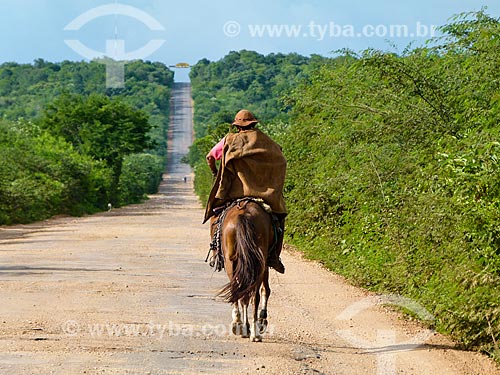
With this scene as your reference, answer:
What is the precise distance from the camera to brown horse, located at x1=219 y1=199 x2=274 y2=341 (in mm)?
9500

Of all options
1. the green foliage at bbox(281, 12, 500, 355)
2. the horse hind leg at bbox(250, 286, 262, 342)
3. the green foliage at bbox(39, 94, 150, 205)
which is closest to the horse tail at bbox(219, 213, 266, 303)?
the horse hind leg at bbox(250, 286, 262, 342)

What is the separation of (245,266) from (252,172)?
1220mm

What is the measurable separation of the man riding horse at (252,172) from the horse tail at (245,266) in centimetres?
60

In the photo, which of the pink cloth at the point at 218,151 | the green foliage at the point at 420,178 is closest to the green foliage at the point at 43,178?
the green foliage at the point at 420,178

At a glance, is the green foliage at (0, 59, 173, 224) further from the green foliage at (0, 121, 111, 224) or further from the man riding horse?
the man riding horse

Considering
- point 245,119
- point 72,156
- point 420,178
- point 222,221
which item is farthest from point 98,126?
point 222,221

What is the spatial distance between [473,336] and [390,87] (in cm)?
580

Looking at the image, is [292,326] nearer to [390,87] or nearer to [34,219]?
[390,87]

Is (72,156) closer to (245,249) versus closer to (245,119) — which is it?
(245,119)

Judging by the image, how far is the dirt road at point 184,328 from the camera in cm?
832

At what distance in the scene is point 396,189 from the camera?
14.3 meters

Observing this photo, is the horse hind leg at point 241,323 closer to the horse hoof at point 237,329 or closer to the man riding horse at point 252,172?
the horse hoof at point 237,329

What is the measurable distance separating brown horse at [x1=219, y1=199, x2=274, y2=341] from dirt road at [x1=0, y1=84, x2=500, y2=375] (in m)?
0.21

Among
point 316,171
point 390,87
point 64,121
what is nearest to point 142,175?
point 64,121
